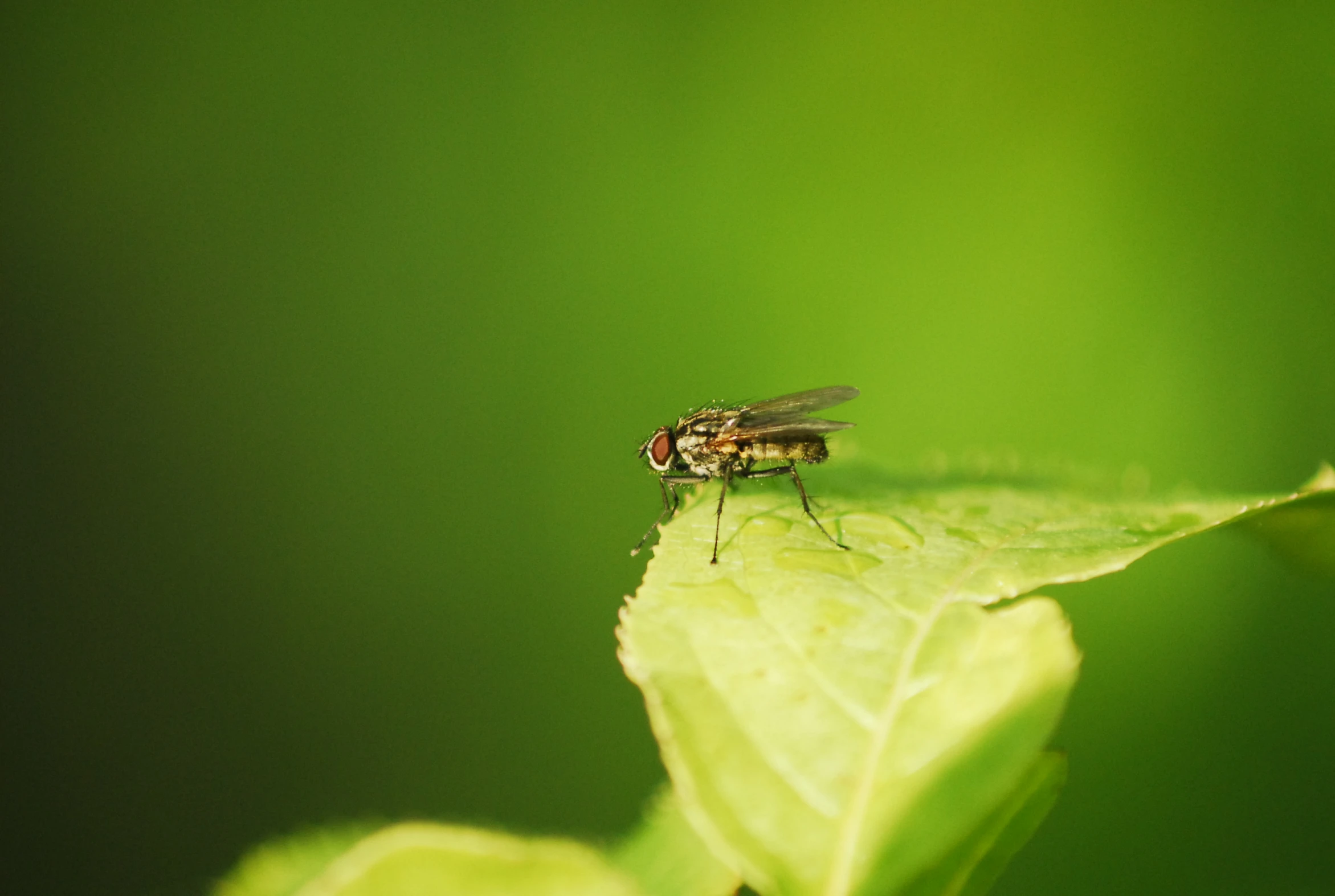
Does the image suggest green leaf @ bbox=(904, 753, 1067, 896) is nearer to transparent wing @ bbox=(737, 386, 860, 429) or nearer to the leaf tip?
the leaf tip

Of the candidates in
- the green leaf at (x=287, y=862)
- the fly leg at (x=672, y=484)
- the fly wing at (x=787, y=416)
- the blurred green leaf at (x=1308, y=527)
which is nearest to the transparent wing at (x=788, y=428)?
the fly wing at (x=787, y=416)

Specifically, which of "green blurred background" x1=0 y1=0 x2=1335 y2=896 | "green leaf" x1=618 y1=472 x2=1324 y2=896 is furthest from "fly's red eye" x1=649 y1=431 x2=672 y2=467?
"green leaf" x1=618 y1=472 x2=1324 y2=896

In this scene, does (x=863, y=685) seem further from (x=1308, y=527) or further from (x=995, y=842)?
(x=1308, y=527)

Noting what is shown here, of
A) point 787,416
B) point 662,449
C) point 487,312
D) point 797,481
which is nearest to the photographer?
point 797,481

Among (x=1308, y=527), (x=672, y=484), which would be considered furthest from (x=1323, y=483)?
(x=672, y=484)

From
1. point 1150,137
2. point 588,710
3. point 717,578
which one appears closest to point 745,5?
point 1150,137

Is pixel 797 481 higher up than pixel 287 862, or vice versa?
pixel 797 481

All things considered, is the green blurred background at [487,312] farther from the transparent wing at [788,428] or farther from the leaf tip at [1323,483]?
the leaf tip at [1323,483]
